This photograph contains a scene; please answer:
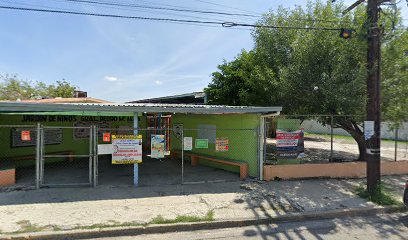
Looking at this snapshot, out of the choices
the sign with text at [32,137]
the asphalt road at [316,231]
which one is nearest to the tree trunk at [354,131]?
the asphalt road at [316,231]

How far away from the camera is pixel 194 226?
227 inches

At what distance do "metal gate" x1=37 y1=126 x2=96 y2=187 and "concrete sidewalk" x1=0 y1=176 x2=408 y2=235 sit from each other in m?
1.10

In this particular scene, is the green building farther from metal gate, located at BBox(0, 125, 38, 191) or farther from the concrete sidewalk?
the concrete sidewalk

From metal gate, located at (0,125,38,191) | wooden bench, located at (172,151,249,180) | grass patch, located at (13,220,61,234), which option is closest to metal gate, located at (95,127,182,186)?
wooden bench, located at (172,151,249,180)

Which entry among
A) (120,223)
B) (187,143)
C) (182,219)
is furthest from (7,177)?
(182,219)

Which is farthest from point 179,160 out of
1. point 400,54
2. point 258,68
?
point 400,54

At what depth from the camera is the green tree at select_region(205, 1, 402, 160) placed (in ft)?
32.0

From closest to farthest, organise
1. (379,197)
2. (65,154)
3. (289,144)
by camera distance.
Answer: (379,197)
(289,144)
(65,154)

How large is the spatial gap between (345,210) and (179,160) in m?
8.27

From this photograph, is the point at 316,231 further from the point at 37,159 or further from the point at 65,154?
the point at 65,154

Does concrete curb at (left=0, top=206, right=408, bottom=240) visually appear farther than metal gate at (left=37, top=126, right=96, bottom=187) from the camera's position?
No

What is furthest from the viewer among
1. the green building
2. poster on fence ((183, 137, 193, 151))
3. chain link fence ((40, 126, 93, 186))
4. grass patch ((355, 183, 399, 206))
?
chain link fence ((40, 126, 93, 186))

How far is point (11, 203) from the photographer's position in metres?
6.62

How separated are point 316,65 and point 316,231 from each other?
6900 millimetres
